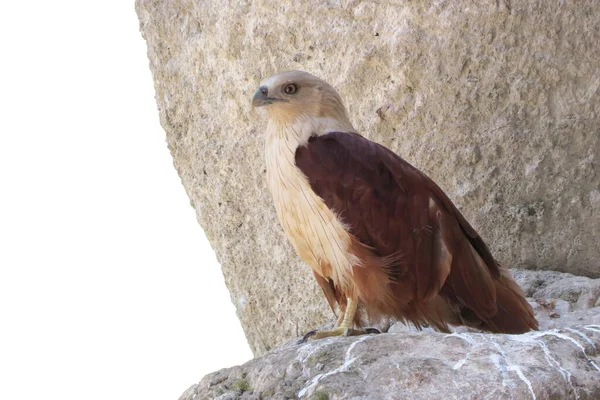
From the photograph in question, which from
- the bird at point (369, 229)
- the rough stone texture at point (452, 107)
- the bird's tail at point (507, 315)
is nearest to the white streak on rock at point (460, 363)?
the bird at point (369, 229)

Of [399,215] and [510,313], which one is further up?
[399,215]

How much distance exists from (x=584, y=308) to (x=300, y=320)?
1588 mm

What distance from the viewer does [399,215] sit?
3.87 metres

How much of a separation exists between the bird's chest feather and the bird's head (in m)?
0.15

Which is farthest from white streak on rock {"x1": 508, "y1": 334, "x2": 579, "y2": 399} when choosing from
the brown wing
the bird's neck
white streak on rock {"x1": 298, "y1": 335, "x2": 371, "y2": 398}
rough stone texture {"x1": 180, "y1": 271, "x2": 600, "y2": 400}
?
the bird's neck

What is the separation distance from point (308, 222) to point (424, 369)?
106cm

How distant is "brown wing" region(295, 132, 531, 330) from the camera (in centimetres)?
381

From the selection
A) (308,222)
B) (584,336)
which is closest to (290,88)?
(308,222)

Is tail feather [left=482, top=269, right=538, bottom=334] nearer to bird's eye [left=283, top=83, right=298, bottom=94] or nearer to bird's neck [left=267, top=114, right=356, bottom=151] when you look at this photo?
bird's neck [left=267, top=114, right=356, bottom=151]

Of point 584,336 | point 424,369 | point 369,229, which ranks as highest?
point 369,229

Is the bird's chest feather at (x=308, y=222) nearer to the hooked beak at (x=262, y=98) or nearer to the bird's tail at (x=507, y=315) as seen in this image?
the hooked beak at (x=262, y=98)

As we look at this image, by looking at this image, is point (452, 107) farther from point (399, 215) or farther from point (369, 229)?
point (369, 229)

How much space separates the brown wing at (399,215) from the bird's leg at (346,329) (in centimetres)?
23

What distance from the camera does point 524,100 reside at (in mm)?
4680
